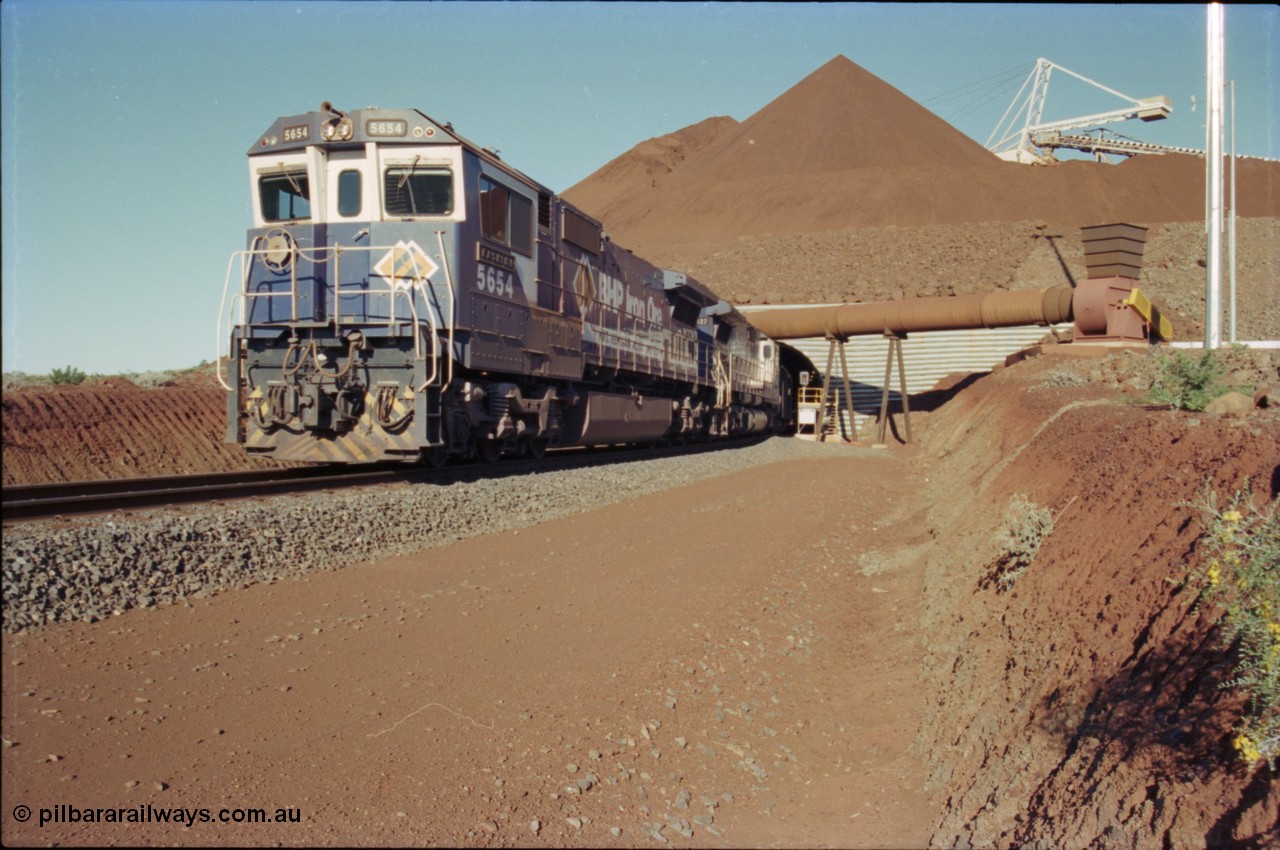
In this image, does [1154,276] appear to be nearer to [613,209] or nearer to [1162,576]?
[1162,576]

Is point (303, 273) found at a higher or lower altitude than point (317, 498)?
higher

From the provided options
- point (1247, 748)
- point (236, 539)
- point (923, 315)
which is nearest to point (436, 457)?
point (236, 539)

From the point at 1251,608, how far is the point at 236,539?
21.5ft

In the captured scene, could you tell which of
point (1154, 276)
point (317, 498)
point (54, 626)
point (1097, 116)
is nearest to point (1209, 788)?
point (54, 626)

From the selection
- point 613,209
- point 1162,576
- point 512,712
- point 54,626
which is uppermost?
point 613,209

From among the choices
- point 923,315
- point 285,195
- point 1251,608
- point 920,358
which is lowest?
point 1251,608

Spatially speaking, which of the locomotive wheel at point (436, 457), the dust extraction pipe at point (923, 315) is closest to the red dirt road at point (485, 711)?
the locomotive wheel at point (436, 457)

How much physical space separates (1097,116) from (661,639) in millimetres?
79382

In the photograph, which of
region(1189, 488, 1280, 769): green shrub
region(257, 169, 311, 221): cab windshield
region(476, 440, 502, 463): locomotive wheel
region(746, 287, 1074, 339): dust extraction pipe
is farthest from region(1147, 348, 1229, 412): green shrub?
region(746, 287, 1074, 339): dust extraction pipe

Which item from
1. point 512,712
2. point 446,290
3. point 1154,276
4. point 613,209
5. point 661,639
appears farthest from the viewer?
point 613,209

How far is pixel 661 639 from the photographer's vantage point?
238 inches

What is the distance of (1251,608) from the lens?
3.75 m

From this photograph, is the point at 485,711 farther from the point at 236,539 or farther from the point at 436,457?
the point at 436,457

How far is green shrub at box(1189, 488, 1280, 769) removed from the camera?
320 centimetres
